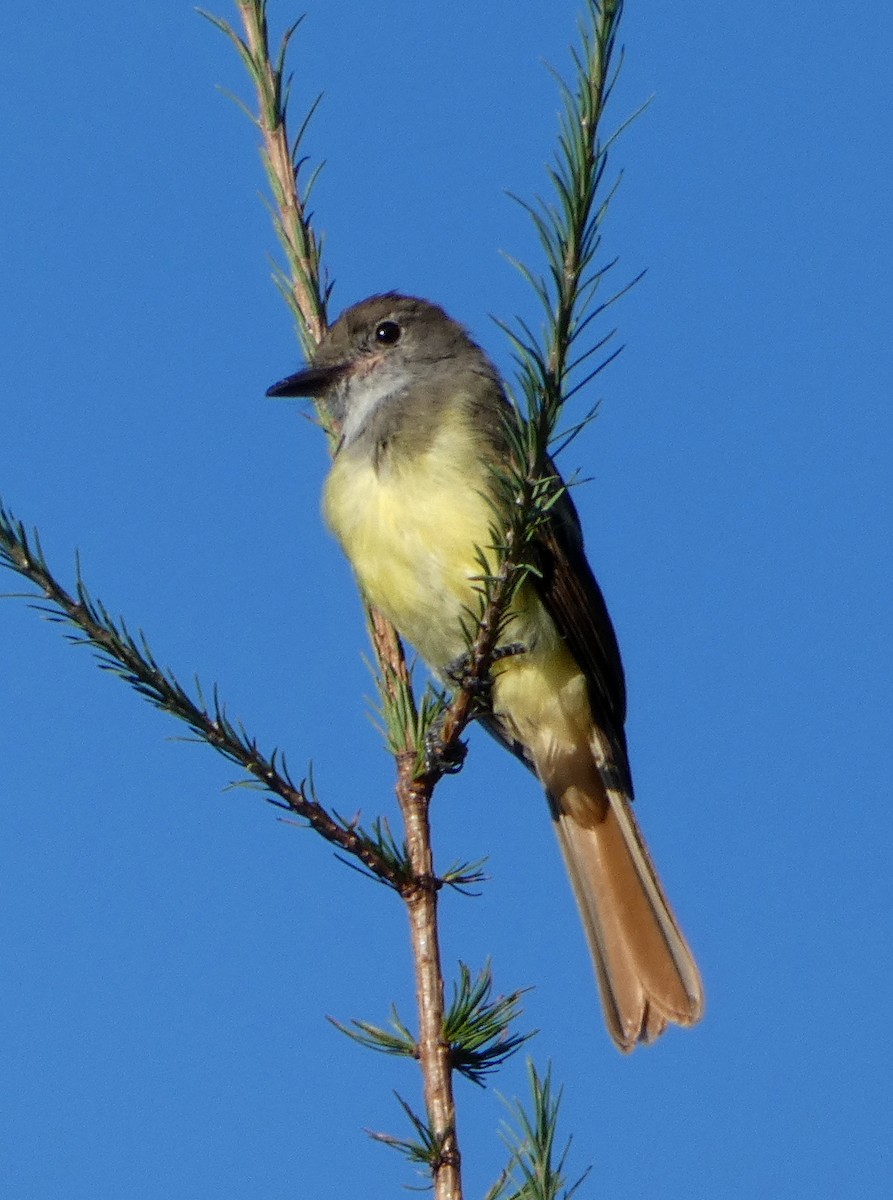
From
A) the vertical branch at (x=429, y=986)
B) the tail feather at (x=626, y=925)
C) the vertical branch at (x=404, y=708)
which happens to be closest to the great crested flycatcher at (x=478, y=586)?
the tail feather at (x=626, y=925)

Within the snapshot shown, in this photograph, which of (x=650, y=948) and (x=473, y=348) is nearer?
(x=650, y=948)

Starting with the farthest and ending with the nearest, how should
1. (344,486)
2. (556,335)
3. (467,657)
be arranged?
(344,486), (467,657), (556,335)

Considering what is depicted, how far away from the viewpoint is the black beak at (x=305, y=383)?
4371mm

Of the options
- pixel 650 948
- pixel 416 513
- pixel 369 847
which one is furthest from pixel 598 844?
pixel 369 847

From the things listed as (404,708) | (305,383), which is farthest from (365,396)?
(404,708)

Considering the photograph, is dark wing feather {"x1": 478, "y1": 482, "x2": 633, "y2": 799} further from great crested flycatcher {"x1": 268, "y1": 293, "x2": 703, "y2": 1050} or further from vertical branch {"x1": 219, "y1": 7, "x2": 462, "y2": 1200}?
vertical branch {"x1": 219, "y1": 7, "x2": 462, "y2": 1200}

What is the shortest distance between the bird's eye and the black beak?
0.48m

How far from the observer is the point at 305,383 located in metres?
4.39

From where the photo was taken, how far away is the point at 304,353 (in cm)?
404

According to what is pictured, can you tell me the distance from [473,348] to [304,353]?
1.28 metres

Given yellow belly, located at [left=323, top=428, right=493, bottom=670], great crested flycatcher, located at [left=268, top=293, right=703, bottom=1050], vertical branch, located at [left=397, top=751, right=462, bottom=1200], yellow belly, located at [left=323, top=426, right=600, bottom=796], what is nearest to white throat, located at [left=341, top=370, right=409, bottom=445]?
great crested flycatcher, located at [left=268, top=293, right=703, bottom=1050]

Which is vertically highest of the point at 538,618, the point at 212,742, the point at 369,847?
the point at 538,618

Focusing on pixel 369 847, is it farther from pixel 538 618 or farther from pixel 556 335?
pixel 538 618

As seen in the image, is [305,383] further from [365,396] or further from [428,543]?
[428,543]
